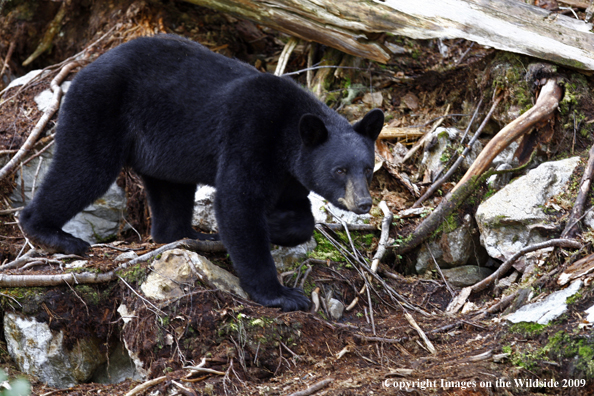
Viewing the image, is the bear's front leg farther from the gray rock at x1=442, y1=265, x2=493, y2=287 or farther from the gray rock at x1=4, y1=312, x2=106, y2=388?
the gray rock at x1=442, y1=265, x2=493, y2=287

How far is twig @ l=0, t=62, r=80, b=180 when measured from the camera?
7.72 meters

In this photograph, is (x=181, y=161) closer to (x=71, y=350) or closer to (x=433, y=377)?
Answer: (x=71, y=350)

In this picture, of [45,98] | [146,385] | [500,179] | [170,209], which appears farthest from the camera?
[45,98]

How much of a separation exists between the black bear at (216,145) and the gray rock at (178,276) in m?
0.31

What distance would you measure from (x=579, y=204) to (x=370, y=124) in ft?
8.00

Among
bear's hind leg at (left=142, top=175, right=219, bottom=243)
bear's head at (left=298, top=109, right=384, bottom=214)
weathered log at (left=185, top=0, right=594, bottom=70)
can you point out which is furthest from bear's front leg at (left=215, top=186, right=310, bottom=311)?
weathered log at (left=185, top=0, right=594, bottom=70)

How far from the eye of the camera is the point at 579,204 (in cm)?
580

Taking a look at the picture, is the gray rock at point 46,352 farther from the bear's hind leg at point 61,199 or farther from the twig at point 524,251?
the twig at point 524,251

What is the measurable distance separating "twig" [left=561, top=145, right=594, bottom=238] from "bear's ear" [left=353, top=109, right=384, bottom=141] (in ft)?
7.45

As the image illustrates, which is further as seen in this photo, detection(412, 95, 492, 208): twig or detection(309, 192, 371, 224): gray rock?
detection(412, 95, 492, 208): twig

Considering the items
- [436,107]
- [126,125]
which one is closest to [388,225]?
[436,107]

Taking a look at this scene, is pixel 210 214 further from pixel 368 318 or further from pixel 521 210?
pixel 521 210

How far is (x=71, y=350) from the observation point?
5332mm

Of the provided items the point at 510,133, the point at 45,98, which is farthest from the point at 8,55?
the point at 510,133
